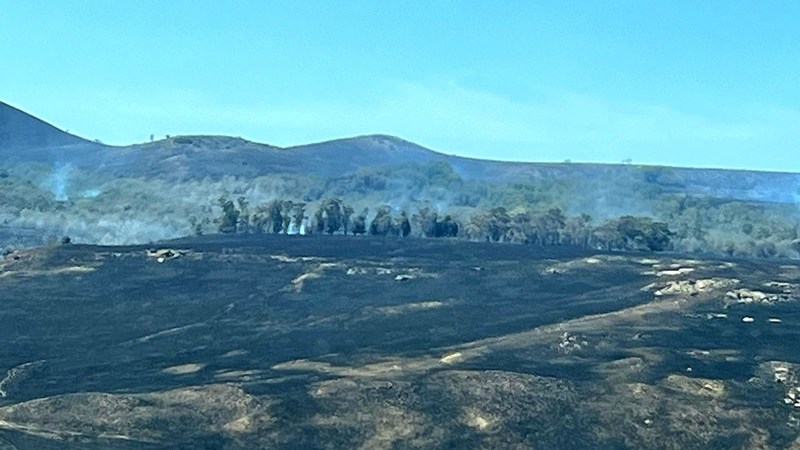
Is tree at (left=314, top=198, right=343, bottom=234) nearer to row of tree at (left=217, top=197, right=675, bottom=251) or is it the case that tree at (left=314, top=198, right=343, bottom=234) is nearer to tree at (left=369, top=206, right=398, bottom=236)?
row of tree at (left=217, top=197, right=675, bottom=251)

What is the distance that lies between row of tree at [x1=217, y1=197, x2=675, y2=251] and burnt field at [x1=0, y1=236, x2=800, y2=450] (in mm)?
38315

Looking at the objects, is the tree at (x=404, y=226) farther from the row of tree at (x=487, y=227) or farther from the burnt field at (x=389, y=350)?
the burnt field at (x=389, y=350)

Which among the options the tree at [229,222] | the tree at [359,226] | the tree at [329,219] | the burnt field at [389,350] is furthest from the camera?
the tree at [329,219]

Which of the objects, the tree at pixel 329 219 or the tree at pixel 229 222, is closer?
the tree at pixel 229 222

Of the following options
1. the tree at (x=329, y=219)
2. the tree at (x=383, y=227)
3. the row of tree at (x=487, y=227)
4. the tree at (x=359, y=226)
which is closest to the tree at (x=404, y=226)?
the row of tree at (x=487, y=227)

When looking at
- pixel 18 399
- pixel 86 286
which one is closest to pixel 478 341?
pixel 18 399

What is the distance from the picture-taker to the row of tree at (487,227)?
175 meters

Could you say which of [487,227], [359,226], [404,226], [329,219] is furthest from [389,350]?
[329,219]

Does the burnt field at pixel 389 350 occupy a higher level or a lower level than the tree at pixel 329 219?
lower

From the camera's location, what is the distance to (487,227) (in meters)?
179

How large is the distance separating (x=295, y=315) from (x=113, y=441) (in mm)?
41883

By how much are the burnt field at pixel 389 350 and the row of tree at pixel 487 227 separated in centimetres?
3832

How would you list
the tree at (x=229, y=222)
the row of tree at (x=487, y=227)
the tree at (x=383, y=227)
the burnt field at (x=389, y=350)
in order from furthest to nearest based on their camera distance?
the tree at (x=383, y=227) → the tree at (x=229, y=222) → the row of tree at (x=487, y=227) → the burnt field at (x=389, y=350)

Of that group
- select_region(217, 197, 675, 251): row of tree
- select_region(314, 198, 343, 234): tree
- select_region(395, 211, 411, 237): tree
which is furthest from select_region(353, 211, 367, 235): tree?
select_region(395, 211, 411, 237): tree
